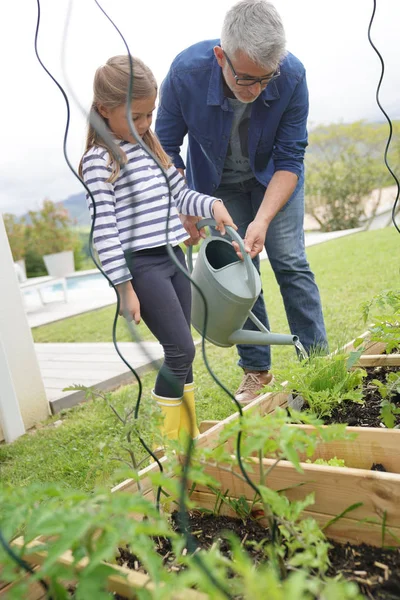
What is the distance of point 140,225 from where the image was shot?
1565mm

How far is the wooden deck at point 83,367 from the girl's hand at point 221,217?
0.95m

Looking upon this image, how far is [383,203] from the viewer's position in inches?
544

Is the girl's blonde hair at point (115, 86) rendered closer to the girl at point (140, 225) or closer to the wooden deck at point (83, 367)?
the girl at point (140, 225)

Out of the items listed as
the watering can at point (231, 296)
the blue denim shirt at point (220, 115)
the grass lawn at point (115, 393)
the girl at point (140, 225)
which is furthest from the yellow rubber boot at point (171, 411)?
the blue denim shirt at point (220, 115)

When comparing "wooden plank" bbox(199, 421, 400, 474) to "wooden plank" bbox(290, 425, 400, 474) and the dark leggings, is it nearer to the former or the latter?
"wooden plank" bbox(290, 425, 400, 474)

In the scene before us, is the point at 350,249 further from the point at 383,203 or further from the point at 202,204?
the point at 383,203

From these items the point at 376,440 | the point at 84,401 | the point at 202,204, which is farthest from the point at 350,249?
the point at 376,440

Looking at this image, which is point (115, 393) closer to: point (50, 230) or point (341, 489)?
point (341, 489)

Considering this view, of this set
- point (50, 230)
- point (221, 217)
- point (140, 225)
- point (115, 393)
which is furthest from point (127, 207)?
point (50, 230)

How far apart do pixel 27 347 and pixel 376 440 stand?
5.62ft

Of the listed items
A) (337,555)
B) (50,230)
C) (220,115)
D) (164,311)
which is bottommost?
(337,555)

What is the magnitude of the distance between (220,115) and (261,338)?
2.54 ft

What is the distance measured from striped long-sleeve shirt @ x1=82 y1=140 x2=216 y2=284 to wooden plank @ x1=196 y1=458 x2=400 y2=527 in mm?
638

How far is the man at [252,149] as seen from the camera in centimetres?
181
